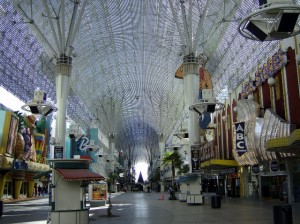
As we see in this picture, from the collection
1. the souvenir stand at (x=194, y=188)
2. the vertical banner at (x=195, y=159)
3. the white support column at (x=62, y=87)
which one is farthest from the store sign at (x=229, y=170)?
the white support column at (x=62, y=87)

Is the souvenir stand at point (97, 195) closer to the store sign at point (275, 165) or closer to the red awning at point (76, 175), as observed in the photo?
the store sign at point (275, 165)

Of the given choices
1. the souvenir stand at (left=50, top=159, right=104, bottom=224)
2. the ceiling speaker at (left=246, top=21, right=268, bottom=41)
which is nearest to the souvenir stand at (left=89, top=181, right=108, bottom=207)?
the souvenir stand at (left=50, top=159, right=104, bottom=224)

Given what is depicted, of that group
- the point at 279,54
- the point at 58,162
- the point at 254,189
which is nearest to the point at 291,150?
the point at 279,54

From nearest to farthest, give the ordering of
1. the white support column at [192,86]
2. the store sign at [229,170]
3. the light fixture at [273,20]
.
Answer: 1. the light fixture at [273,20]
2. the white support column at [192,86]
3. the store sign at [229,170]

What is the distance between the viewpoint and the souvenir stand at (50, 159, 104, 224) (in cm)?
1581

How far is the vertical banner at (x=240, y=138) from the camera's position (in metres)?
32.1

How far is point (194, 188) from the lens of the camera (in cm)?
3203

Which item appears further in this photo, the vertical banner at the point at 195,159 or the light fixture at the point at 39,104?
the vertical banner at the point at 195,159

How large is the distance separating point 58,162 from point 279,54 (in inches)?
659

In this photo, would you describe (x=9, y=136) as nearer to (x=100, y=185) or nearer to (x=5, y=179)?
(x=5, y=179)

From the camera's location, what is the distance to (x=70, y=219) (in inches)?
622

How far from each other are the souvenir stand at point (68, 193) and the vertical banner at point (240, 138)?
1786 centimetres

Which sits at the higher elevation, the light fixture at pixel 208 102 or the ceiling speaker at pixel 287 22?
the light fixture at pixel 208 102

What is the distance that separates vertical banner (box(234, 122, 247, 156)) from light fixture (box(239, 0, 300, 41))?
21597mm
